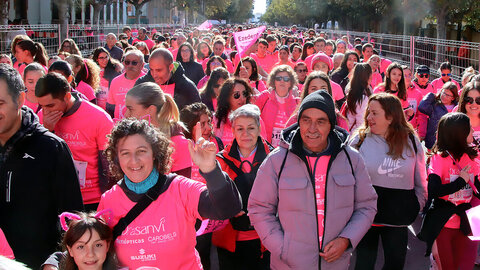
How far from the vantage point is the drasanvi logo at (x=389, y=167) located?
4.34 metres

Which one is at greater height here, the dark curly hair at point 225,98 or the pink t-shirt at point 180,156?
the dark curly hair at point 225,98

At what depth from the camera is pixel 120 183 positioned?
300 cm

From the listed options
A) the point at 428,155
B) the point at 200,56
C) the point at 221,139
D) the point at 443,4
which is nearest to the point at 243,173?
the point at 221,139

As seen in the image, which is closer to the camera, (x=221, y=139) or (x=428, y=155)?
(x=428, y=155)

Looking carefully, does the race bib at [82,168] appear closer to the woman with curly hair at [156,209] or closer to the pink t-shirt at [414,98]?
the woman with curly hair at [156,209]

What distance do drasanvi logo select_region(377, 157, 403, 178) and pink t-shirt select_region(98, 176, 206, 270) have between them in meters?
2.02

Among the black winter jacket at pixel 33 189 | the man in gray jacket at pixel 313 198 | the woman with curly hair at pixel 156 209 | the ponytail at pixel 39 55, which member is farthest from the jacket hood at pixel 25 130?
the ponytail at pixel 39 55

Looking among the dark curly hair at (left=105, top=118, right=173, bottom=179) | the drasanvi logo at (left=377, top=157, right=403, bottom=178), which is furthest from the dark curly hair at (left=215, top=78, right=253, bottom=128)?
the dark curly hair at (left=105, top=118, right=173, bottom=179)

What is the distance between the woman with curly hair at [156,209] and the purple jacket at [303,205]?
2.07 feet

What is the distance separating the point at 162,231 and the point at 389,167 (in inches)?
88.8

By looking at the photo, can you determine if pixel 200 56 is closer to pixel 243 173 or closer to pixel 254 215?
pixel 243 173

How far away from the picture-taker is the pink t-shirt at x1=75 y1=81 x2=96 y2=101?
20.8 feet

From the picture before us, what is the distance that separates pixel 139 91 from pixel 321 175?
1.72m

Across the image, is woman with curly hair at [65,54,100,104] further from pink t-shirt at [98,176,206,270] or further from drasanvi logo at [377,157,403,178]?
pink t-shirt at [98,176,206,270]
